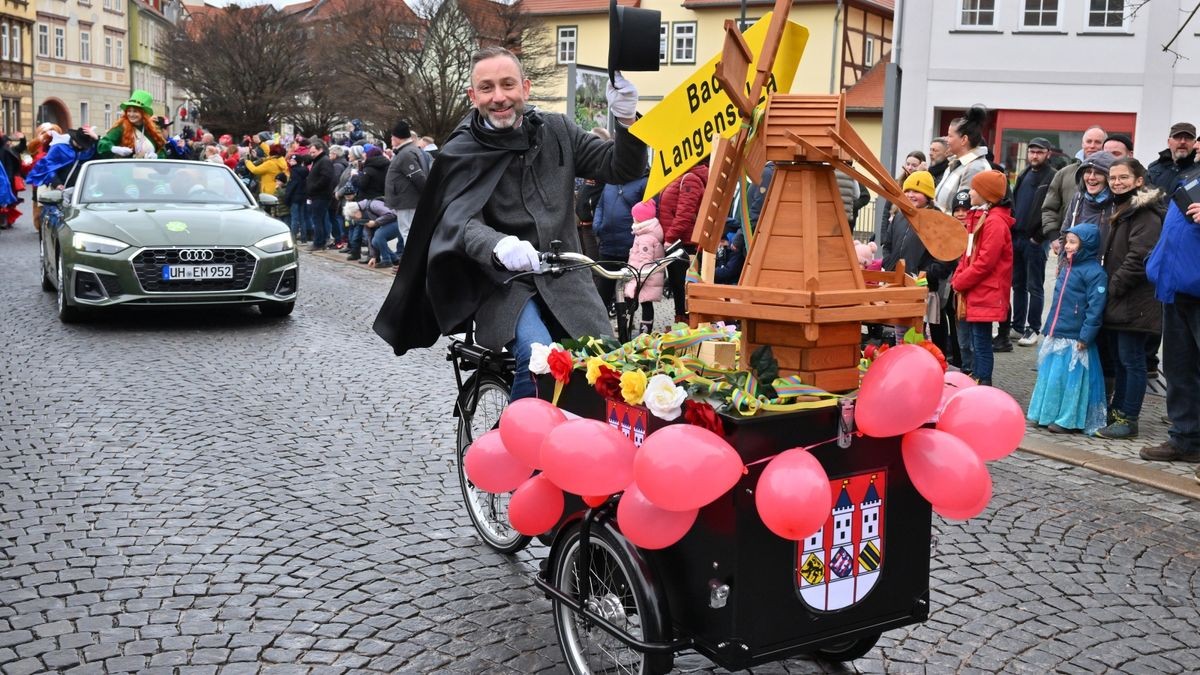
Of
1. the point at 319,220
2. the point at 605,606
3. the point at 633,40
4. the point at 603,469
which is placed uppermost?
the point at 633,40

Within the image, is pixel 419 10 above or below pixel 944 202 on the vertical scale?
above

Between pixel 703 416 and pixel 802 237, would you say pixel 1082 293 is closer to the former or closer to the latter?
pixel 802 237

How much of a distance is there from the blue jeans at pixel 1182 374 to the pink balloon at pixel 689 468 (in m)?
4.97

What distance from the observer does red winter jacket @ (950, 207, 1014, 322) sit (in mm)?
9016

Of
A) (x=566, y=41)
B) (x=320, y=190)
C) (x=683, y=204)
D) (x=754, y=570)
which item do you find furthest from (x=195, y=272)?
(x=566, y=41)

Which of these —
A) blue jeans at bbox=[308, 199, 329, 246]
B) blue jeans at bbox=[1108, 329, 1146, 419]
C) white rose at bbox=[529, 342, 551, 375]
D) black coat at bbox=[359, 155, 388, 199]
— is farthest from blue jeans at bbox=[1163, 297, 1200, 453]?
blue jeans at bbox=[308, 199, 329, 246]

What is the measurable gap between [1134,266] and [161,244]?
8.07m

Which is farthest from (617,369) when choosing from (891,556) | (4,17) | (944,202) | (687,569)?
(4,17)

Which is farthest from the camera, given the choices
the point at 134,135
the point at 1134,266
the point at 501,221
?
the point at 134,135

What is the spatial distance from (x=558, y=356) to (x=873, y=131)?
38986mm

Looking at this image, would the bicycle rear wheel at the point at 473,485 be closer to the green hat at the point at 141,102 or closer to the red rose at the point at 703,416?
the red rose at the point at 703,416

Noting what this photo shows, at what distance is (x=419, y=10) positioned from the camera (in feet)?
153

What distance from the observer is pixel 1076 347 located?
8039 mm

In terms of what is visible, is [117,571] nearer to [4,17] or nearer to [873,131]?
[873,131]
